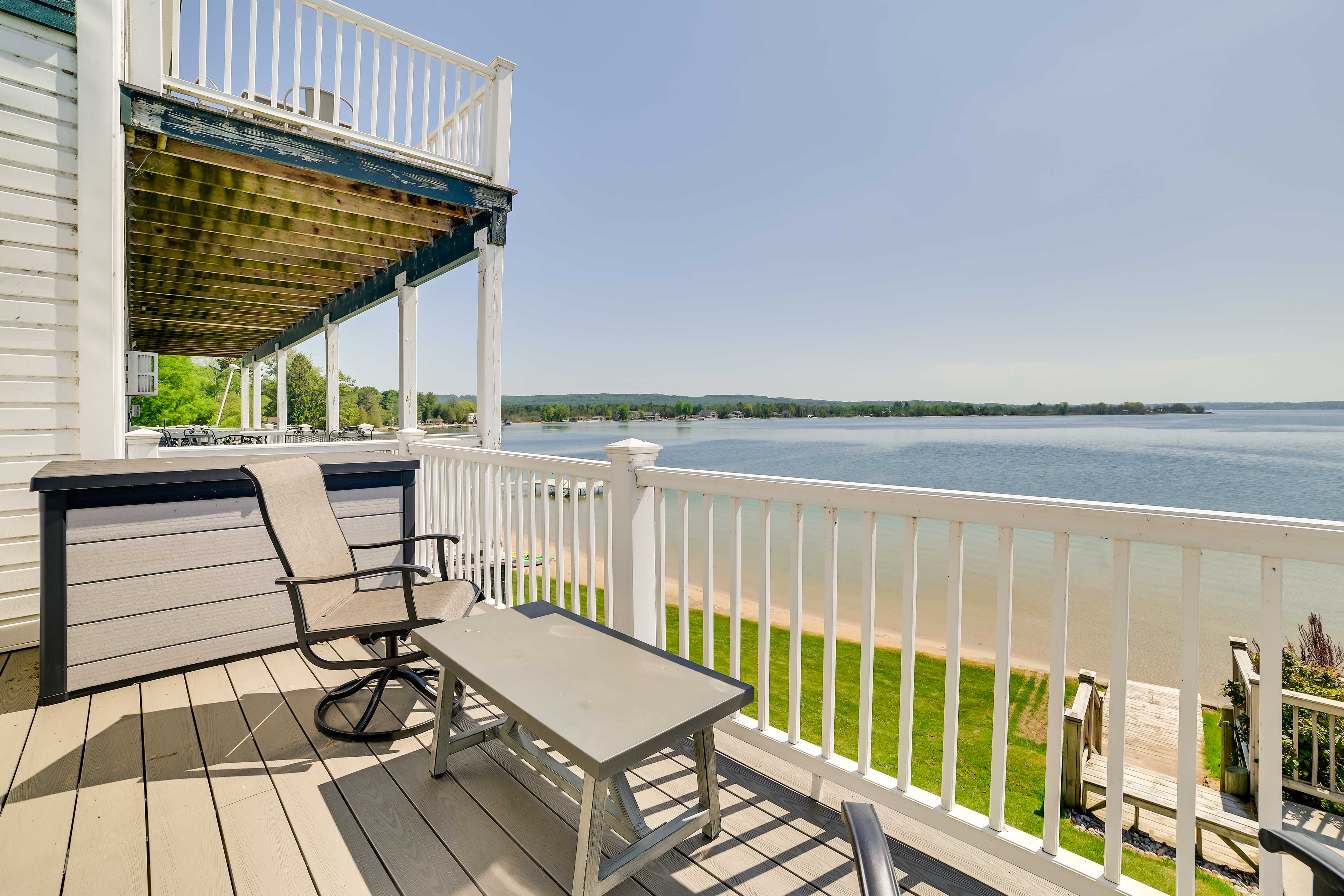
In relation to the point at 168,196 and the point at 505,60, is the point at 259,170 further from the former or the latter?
the point at 505,60

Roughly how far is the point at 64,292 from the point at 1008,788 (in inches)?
311

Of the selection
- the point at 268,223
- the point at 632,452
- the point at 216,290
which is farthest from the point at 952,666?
the point at 216,290

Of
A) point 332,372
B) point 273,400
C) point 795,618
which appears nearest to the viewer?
point 795,618

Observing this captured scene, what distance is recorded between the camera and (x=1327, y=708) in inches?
138

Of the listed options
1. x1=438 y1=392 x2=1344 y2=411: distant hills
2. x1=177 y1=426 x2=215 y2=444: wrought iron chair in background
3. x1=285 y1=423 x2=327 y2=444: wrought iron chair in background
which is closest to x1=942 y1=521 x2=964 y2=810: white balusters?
x1=285 y1=423 x2=327 y2=444: wrought iron chair in background

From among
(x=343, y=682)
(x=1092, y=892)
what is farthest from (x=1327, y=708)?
(x=343, y=682)

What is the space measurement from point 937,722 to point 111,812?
6637 mm

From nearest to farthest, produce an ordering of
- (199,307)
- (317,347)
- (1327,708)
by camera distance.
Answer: (1327,708) < (199,307) < (317,347)

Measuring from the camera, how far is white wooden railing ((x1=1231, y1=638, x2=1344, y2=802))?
351 cm

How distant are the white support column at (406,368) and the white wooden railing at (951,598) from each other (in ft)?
9.97

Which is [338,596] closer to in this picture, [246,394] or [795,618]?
[795,618]

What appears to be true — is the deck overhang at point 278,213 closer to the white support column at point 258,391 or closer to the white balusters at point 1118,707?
the white balusters at point 1118,707

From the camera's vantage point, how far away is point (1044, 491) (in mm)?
30344

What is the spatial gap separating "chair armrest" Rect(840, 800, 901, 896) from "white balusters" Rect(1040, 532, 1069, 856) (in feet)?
2.91
